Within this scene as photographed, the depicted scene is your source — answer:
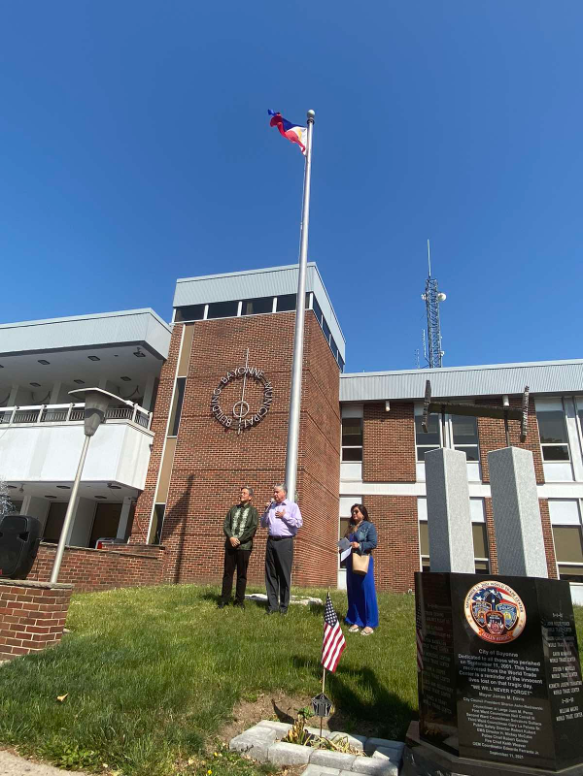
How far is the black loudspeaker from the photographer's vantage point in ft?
19.4

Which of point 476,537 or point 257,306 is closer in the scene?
point 476,537

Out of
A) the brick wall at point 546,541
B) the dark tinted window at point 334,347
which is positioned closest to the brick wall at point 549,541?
the brick wall at point 546,541

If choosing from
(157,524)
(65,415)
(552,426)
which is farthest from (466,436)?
(65,415)

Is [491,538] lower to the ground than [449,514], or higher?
higher

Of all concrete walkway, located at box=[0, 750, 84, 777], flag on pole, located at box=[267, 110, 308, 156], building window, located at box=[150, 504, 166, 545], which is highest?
flag on pole, located at box=[267, 110, 308, 156]

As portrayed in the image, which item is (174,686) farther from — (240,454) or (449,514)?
(240,454)

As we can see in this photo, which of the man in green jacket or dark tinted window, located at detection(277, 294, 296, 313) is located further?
dark tinted window, located at detection(277, 294, 296, 313)

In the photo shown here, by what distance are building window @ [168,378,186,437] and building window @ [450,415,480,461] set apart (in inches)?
391

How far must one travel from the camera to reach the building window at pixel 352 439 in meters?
19.2

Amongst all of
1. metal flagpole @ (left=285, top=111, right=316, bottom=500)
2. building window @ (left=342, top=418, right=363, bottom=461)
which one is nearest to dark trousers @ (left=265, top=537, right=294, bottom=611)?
metal flagpole @ (left=285, top=111, right=316, bottom=500)

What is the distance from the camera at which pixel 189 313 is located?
18.3 metres

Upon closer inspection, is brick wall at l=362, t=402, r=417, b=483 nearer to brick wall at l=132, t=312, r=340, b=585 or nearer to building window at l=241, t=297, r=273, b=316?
brick wall at l=132, t=312, r=340, b=585

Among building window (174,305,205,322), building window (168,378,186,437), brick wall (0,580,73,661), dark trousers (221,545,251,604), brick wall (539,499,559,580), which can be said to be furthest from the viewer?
building window (174,305,205,322)

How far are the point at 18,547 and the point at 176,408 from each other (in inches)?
433
